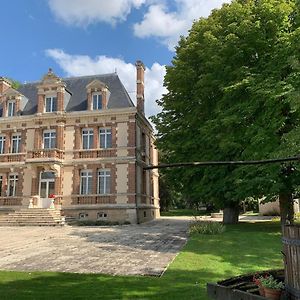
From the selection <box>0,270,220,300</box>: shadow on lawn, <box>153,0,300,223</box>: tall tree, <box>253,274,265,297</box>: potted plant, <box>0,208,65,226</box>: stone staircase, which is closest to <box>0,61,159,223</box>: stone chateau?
<box>0,208,65,226</box>: stone staircase

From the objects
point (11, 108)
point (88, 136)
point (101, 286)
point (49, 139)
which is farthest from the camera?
point (11, 108)

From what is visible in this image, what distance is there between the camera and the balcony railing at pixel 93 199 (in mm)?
26375

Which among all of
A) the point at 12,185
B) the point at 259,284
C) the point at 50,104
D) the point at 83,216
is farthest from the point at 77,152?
the point at 259,284

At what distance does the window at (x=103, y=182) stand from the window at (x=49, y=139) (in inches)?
188

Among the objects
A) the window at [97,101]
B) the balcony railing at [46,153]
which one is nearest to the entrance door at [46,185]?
the balcony railing at [46,153]

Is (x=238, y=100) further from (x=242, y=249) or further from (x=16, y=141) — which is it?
(x=16, y=141)

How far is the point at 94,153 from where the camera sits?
27375 millimetres

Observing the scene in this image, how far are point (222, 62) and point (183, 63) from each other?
13.7ft

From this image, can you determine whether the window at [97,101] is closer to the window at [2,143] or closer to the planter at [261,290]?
the window at [2,143]

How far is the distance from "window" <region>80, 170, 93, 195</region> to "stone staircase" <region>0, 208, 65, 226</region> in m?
2.53

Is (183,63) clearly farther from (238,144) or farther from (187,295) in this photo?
(187,295)

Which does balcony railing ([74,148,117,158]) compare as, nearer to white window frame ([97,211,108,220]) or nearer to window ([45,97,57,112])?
window ([45,97,57,112])

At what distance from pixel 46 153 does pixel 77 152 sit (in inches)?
95.1

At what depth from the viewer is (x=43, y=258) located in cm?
1082
